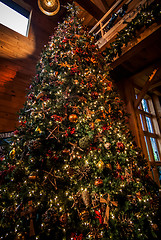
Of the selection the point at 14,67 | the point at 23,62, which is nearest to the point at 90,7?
the point at 23,62

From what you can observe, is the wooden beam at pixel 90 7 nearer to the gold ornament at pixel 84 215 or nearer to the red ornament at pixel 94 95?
the red ornament at pixel 94 95

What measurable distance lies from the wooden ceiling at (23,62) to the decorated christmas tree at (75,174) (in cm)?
92

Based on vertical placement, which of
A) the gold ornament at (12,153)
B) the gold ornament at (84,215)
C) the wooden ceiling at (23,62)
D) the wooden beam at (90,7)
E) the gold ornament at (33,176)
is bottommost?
the gold ornament at (84,215)

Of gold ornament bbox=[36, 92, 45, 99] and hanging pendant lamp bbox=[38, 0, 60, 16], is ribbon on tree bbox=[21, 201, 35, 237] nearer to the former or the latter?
gold ornament bbox=[36, 92, 45, 99]

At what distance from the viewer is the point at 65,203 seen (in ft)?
5.14

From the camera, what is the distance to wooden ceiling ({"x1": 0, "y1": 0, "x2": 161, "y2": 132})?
10.1 ft

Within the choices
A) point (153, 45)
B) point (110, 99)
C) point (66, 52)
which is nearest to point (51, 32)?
point (66, 52)

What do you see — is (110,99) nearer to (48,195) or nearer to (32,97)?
(32,97)

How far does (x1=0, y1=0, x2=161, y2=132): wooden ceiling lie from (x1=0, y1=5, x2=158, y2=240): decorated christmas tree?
0.92 metres

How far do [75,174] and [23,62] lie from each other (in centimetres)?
362

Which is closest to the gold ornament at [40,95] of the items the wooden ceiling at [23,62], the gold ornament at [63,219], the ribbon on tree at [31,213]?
the wooden ceiling at [23,62]

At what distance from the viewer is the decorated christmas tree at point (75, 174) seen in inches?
54.6

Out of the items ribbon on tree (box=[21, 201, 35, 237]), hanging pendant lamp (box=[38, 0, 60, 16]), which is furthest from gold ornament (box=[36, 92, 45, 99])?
hanging pendant lamp (box=[38, 0, 60, 16])

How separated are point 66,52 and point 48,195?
284 cm
